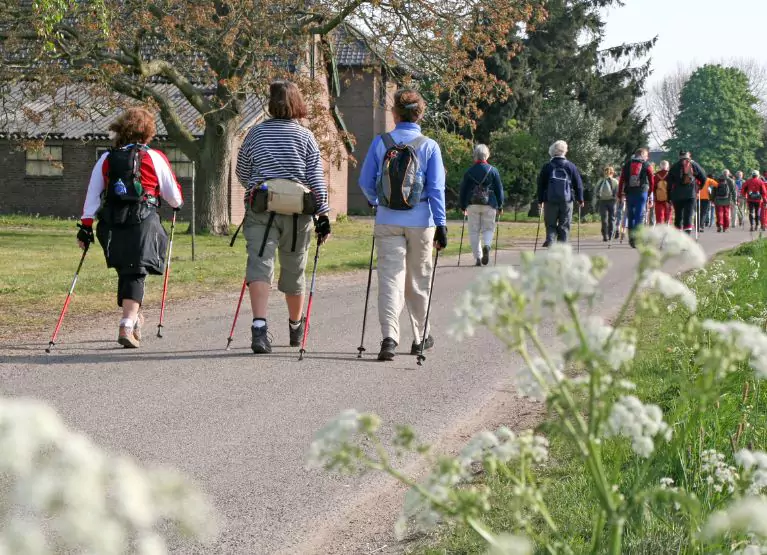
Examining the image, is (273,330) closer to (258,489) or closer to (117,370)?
(117,370)

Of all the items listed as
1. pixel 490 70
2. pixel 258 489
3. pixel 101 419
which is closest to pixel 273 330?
pixel 101 419

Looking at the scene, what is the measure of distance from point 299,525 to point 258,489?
0.56 m

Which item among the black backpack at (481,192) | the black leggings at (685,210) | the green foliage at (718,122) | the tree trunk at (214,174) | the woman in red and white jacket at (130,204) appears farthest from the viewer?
the green foliage at (718,122)

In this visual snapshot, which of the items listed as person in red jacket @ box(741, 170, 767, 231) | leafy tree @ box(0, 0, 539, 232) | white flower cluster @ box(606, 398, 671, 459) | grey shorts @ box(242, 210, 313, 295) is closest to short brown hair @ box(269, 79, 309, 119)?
grey shorts @ box(242, 210, 313, 295)

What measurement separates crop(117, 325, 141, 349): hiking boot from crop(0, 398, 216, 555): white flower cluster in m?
7.86

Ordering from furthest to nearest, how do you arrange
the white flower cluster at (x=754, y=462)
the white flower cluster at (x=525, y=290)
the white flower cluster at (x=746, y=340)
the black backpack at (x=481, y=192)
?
the black backpack at (x=481, y=192) < the white flower cluster at (x=754, y=462) < the white flower cluster at (x=746, y=340) < the white flower cluster at (x=525, y=290)

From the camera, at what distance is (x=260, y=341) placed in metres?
8.88

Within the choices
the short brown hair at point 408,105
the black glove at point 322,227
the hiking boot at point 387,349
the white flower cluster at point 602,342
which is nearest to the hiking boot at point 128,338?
the black glove at point 322,227

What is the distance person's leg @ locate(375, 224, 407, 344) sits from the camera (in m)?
8.76

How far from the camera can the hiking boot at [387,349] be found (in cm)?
877

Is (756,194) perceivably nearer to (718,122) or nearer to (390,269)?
(390,269)

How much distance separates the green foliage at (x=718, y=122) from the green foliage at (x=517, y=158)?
43838 mm

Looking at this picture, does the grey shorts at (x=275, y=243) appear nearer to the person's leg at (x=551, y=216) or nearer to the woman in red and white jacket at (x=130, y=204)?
the woman in red and white jacket at (x=130, y=204)

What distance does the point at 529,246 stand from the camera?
85.8 feet
